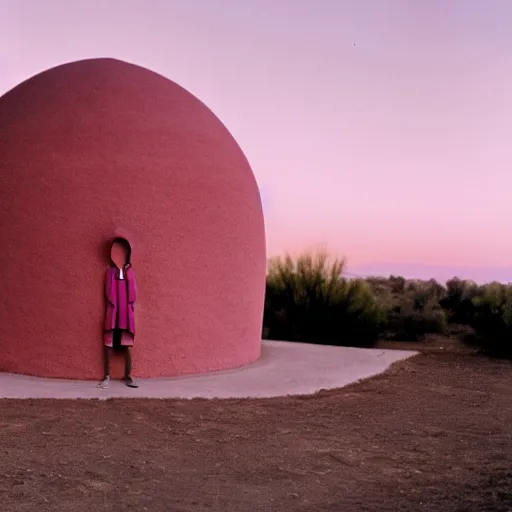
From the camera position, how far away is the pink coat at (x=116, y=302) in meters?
7.98

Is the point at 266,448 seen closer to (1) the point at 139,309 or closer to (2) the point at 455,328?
(1) the point at 139,309

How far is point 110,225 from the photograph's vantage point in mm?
8266

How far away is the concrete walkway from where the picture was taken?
750cm

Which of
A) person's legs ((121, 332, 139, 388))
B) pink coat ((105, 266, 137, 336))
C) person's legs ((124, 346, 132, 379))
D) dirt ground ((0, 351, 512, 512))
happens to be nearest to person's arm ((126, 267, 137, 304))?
pink coat ((105, 266, 137, 336))

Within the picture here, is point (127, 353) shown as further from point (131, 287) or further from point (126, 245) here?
point (126, 245)

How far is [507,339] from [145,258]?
8.12 meters

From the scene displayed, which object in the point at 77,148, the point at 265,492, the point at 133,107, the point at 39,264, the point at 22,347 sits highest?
the point at 133,107

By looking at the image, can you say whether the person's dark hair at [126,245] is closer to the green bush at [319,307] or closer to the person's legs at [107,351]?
the person's legs at [107,351]

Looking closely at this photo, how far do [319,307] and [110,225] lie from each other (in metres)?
8.60

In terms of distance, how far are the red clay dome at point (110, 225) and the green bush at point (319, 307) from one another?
656 cm

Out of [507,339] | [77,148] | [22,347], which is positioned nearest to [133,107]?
[77,148]

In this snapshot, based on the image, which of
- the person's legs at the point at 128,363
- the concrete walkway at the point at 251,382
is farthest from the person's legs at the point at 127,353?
the concrete walkway at the point at 251,382

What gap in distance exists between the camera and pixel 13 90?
9773 mm

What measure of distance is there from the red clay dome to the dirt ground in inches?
53.5
